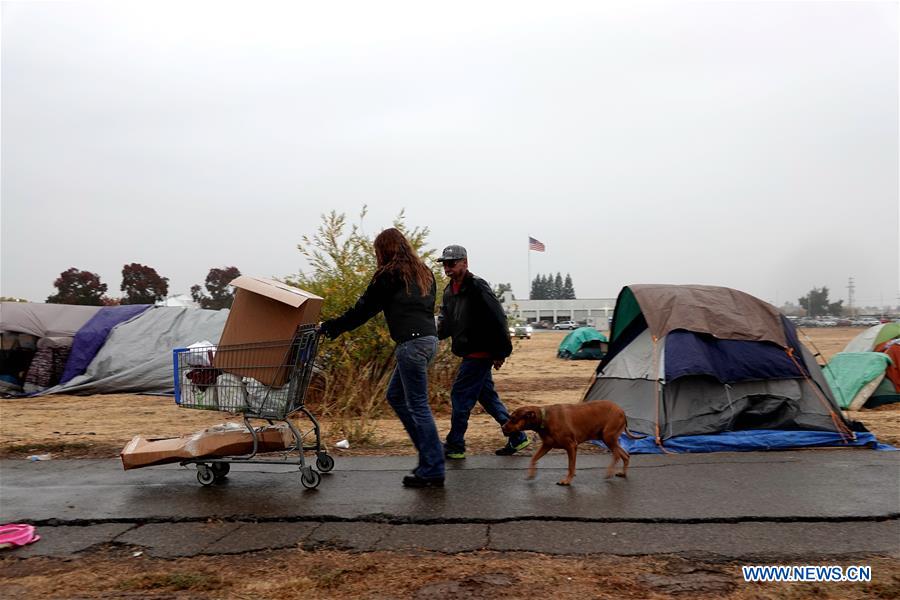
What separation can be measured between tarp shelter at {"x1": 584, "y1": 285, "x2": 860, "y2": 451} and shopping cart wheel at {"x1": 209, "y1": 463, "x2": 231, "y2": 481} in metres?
4.43

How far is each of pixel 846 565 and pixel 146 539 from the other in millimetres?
4368

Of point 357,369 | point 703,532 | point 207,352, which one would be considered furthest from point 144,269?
point 703,532

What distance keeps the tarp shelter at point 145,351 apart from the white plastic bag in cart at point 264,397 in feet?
34.0

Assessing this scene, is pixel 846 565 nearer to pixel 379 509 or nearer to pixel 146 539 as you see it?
pixel 379 509

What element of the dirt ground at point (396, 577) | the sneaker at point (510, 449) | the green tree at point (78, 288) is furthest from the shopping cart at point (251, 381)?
the green tree at point (78, 288)

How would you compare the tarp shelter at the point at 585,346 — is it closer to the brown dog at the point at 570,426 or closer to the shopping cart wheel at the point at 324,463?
the brown dog at the point at 570,426

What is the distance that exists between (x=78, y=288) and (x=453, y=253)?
42.1m

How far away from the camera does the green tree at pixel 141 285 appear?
44906 millimetres

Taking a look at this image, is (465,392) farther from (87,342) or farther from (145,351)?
(87,342)

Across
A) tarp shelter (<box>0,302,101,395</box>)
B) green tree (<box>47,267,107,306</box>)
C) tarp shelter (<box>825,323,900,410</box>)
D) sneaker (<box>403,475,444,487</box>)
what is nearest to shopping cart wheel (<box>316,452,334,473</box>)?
sneaker (<box>403,475,444,487</box>)

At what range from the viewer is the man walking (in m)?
7.09

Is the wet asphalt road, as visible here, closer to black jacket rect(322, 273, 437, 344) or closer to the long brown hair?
black jacket rect(322, 273, 437, 344)

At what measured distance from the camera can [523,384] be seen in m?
17.7

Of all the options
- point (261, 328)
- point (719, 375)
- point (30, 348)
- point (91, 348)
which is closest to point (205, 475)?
point (261, 328)
